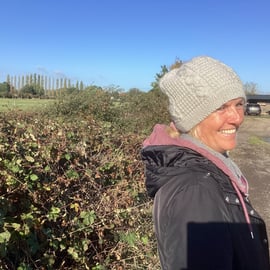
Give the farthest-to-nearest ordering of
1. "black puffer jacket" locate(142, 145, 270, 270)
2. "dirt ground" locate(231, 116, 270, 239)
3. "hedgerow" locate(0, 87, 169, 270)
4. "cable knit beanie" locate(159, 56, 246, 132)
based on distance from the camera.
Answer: "dirt ground" locate(231, 116, 270, 239) < "hedgerow" locate(0, 87, 169, 270) < "cable knit beanie" locate(159, 56, 246, 132) < "black puffer jacket" locate(142, 145, 270, 270)

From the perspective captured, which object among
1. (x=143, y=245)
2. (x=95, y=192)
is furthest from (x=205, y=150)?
(x=143, y=245)

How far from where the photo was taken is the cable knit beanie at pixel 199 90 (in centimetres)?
158

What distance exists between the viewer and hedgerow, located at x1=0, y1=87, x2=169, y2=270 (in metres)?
2.79

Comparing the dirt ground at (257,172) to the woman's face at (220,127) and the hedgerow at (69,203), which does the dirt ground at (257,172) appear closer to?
the hedgerow at (69,203)

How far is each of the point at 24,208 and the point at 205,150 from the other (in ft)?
6.02

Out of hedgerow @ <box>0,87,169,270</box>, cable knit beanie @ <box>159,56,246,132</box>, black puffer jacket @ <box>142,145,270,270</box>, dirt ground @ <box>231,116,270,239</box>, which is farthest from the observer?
dirt ground @ <box>231,116,270,239</box>

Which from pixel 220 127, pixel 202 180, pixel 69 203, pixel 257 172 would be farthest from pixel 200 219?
pixel 257 172

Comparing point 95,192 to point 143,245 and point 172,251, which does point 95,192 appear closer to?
point 143,245

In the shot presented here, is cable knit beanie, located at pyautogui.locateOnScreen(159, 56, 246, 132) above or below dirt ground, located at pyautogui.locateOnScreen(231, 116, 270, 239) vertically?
above

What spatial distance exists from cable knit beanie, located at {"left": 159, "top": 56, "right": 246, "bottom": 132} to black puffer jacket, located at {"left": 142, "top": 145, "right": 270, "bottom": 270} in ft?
0.55

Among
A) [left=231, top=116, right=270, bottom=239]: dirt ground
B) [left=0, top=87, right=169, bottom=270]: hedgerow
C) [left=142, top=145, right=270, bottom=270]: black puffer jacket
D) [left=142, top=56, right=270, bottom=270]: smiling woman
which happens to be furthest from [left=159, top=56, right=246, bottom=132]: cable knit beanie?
[left=231, top=116, right=270, bottom=239]: dirt ground

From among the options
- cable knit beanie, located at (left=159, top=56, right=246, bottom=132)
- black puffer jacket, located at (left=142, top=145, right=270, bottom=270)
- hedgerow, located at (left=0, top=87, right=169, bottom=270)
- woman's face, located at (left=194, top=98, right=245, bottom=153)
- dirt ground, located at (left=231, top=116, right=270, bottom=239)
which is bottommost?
dirt ground, located at (left=231, top=116, right=270, bottom=239)

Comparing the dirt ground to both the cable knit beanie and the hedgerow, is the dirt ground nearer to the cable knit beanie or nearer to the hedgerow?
the hedgerow

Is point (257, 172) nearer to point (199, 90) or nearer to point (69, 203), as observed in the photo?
point (69, 203)
